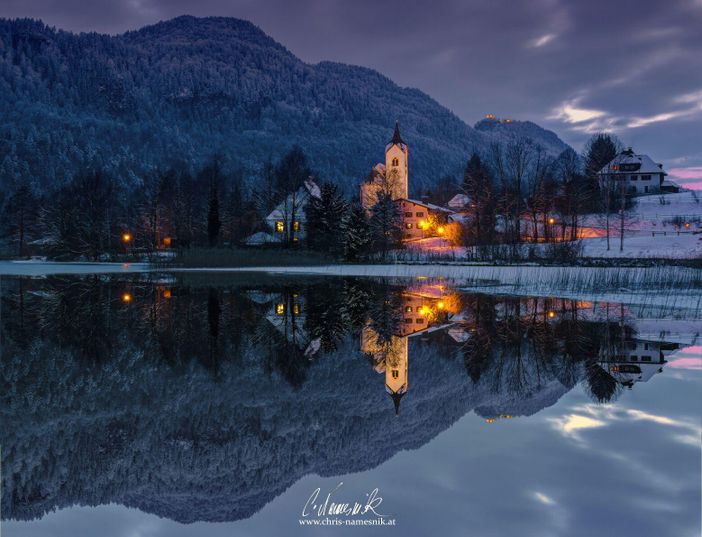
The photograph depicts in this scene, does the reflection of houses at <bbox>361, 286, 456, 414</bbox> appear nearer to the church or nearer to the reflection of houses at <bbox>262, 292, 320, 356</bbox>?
the reflection of houses at <bbox>262, 292, 320, 356</bbox>

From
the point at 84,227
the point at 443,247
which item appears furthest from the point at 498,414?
the point at 84,227

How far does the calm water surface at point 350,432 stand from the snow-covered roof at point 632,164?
90.3 meters

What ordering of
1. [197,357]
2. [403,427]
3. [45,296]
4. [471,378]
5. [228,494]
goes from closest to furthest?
[228,494], [403,427], [471,378], [197,357], [45,296]

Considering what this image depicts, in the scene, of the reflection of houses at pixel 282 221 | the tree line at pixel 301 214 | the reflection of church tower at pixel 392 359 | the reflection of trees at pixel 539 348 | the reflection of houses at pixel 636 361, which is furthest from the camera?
the reflection of houses at pixel 282 221

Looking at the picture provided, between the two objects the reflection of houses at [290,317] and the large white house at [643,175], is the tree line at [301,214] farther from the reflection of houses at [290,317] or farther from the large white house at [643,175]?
the reflection of houses at [290,317]

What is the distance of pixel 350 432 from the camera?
8305 millimetres

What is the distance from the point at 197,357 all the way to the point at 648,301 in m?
19.5

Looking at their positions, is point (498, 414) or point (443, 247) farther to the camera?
point (443, 247)

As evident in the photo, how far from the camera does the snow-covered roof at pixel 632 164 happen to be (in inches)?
3831

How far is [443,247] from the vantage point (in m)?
74.4

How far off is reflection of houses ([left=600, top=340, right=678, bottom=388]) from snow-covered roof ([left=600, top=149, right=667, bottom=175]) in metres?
89.1

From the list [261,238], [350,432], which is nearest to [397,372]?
[350,432]

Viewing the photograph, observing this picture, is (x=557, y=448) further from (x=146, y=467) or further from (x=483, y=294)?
(x=483, y=294)

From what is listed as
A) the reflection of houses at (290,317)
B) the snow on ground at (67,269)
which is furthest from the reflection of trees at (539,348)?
the snow on ground at (67,269)
